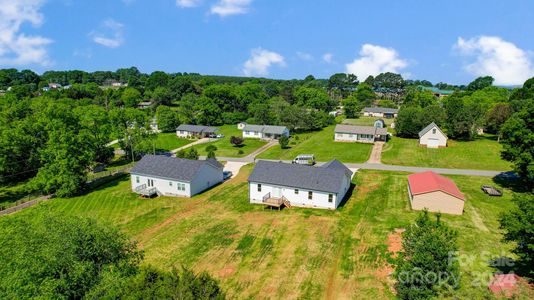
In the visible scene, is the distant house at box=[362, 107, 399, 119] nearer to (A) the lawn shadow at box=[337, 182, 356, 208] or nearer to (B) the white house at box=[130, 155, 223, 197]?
(A) the lawn shadow at box=[337, 182, 356, 208]

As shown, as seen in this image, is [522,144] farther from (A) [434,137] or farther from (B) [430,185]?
(A) [434,137]

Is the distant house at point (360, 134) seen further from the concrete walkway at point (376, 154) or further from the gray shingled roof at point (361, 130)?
the concrete walkway at point (376, 154)

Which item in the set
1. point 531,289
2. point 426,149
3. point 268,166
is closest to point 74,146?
point 268,166

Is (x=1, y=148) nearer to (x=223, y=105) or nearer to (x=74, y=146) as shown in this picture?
(x=74, y=146)

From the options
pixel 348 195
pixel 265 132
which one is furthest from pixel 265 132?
pixel 348 195

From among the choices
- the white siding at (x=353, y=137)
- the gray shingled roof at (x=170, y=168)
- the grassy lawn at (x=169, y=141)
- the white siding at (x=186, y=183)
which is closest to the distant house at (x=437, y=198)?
the white siding at (x=186, y=183)

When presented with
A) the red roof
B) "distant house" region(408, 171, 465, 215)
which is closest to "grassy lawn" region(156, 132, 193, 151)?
the red roof
